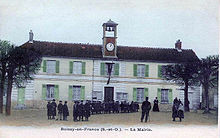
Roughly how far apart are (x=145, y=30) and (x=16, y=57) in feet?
10.4

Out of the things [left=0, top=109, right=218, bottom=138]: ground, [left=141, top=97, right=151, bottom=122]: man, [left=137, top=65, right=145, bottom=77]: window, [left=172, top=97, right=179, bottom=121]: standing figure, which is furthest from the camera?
[left=137, top=65, right=145, bottom=77]: window

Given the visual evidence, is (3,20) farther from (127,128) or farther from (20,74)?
(127,128)

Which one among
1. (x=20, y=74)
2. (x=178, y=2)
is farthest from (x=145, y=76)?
(x=20, y=74)

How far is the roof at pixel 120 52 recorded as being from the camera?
1087cm

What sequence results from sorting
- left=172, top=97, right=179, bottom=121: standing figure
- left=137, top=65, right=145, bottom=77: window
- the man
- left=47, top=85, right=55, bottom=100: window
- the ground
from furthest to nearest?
left=137, top=65, right=145, bottom=77: window, left=172, top=97, right=179, bottom=121: standing figure, the man, left=47, top=85, right=55, bottom=100: window, the ground

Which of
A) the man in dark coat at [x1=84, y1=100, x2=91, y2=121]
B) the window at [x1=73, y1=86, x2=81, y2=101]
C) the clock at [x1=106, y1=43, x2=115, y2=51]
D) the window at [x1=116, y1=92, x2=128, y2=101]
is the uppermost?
the clock at [x1=106, y1=43, x2=115, y2=51]

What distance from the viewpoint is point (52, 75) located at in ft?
35.7

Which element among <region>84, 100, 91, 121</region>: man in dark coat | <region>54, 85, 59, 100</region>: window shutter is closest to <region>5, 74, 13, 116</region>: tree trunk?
<region>54, 85, 59, 100</region>: window shutter

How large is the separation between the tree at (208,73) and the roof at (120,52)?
10.9 inches

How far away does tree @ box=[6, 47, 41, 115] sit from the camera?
35.4ft

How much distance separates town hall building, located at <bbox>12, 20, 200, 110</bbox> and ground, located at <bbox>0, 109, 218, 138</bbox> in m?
0.26

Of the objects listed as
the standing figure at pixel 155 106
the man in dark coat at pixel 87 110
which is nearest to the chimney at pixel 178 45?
the standing figure at pixel 155 106

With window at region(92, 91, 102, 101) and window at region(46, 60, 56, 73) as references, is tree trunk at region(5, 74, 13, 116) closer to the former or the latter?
window at region(46, 60, 56, 73)

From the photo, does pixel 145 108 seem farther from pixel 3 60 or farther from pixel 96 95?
pixel 3 60
